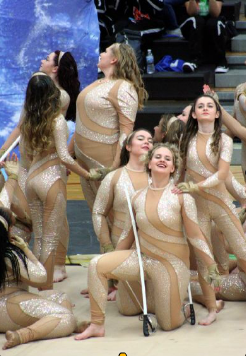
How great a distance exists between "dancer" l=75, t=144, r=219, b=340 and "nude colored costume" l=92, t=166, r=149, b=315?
13.3 inches

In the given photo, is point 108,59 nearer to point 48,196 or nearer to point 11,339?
point 48,196

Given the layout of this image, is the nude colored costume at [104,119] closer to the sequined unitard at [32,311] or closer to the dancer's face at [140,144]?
the dancer's face at [140,144]

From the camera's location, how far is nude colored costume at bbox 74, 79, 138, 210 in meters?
6.29

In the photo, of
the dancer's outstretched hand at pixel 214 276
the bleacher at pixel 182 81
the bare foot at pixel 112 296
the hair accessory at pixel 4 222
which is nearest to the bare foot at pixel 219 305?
the dancer's outstretched hand at pixel 214 276

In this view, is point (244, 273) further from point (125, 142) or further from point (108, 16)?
point (108, 16)

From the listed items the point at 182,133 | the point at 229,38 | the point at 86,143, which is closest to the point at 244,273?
the point at 182,133

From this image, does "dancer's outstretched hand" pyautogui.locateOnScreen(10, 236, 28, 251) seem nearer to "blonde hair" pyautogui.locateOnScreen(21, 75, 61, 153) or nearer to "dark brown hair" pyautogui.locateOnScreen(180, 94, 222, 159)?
"blonde hair" pyautogui.locateOnScreen(21, 75, 61, 153)

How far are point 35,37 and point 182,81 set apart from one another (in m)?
1.70

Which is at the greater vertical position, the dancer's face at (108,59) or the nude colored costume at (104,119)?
the dancer's face at (108,59)

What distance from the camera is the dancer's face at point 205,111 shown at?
5773 millimetres

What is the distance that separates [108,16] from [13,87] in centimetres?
147

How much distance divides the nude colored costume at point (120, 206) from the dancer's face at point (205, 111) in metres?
0.49

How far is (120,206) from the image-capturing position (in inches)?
225

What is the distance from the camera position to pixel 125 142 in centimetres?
585
